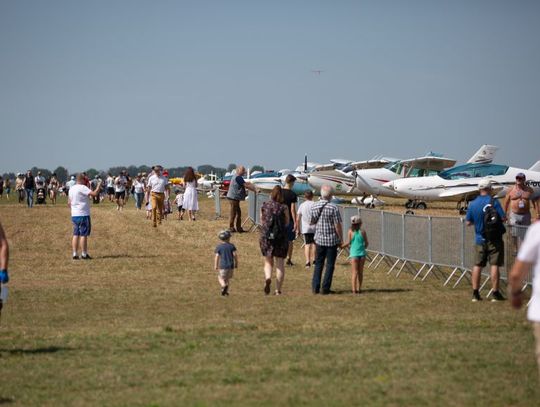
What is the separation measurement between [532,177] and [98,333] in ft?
126

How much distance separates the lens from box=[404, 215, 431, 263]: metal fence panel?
71.0ft

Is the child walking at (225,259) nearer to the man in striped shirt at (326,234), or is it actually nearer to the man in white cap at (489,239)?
the man in striped shirt at (326,234)

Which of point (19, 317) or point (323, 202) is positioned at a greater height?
point (323, 202)

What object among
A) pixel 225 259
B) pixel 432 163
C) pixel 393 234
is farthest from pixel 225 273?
pixel 432 163

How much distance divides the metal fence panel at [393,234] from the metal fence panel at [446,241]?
1681 millimetres

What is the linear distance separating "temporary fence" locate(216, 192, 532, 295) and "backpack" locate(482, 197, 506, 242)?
0.98 meters

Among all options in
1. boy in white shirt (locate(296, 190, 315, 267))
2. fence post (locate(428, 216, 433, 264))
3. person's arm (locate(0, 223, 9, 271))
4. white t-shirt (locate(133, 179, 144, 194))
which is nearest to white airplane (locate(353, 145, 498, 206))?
white t-shirt (locate(133, 179, 144, 194))

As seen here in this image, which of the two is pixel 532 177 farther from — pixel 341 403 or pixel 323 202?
pixel 341 403

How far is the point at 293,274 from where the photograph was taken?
22.0 m

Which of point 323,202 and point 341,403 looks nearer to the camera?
point 341,403

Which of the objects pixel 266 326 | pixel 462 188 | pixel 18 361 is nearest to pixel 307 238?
pixel 266 326

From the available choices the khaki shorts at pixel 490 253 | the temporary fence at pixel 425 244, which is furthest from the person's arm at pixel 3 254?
the temporary fence at pixel 425 244

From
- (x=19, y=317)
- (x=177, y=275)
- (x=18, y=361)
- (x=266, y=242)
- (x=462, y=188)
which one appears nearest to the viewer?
(x=18, y=361)

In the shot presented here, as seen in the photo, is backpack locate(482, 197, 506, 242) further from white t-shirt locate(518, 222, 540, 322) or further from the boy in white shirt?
white t-shirt locate(518, 222, 540, 322)
